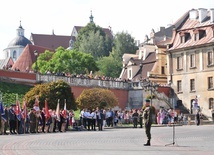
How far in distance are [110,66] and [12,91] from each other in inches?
2143

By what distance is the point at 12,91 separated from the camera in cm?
5747

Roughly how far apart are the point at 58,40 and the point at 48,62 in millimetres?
77497

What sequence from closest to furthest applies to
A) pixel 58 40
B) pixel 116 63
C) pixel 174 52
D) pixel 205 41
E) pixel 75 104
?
pixel 75 104, pixel 205 41, pixel 174 52, pixel 116 63, pixel 58 40

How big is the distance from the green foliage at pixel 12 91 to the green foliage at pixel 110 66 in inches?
1952

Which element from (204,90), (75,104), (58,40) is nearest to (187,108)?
(204,90)

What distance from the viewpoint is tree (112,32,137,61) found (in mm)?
115438

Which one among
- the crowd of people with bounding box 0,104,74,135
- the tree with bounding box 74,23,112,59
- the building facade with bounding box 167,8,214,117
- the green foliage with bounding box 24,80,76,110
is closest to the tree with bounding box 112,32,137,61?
the tree with bounding box 74,23,112,59

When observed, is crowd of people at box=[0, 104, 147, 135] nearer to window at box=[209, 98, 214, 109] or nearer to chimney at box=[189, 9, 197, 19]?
window at box=[209, 98, 214, 109]

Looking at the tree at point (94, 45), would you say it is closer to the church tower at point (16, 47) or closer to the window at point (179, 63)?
the window at point (179, 63)

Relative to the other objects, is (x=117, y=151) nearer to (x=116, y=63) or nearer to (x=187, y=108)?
(x=187, y=108)

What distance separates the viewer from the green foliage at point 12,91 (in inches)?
2164

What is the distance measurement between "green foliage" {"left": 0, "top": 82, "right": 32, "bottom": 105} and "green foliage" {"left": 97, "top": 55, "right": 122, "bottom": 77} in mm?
49571

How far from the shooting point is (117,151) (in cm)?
1998

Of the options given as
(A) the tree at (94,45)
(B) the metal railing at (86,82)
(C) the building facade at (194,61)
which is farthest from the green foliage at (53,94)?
(A) the tree at (94,45)
